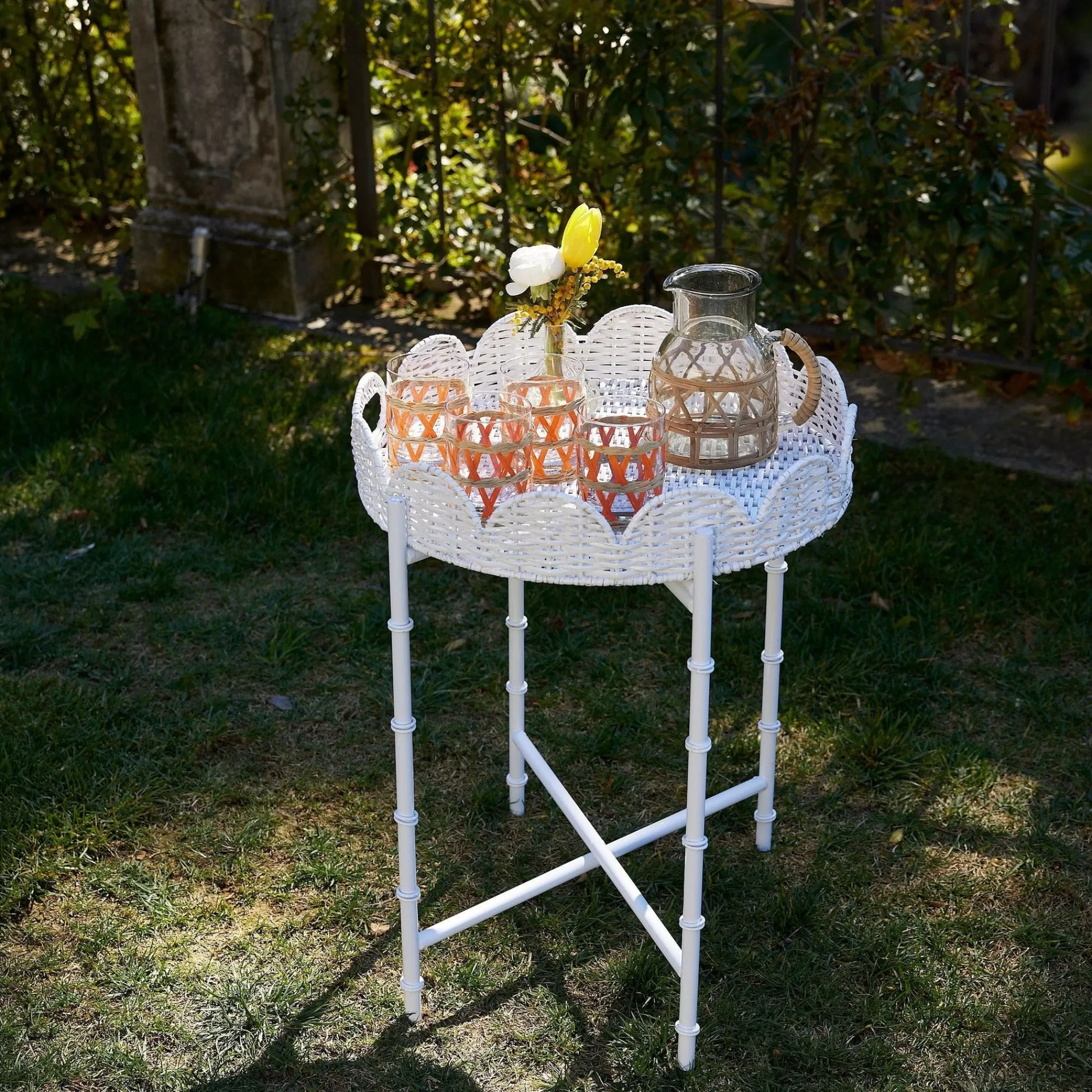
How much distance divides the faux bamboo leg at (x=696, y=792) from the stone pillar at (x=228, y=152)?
11.2 feet

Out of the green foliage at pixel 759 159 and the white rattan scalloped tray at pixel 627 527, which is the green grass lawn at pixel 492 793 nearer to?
the green foliage at pixel 759 159

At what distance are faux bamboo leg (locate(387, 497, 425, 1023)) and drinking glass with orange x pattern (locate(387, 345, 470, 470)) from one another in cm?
14

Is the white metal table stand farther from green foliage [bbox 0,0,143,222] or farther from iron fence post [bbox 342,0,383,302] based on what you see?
green foliage [bbox 0,0,143,222]

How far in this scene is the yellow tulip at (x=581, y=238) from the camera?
7.77ft

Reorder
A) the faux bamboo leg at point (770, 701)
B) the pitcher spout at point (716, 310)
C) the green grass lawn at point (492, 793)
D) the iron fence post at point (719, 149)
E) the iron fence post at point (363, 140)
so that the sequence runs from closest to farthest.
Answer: the pitcher spout at point (716, 310) → the green grass lawn at point (492, 793) → the faux bamboo leg at point (770, 701) → the iron fence post at point (719, 149) → the iron fence post at point (363, 140)

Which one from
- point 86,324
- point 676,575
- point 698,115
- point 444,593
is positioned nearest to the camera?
point 676,575

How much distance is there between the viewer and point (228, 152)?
534cm

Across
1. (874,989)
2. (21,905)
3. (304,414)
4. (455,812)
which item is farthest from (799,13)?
(21,905)

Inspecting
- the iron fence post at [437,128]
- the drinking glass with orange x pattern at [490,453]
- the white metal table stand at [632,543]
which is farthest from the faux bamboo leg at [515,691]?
the iron fence post at [437,128]

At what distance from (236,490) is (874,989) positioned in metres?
2.42

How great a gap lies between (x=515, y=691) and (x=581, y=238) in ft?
3.52

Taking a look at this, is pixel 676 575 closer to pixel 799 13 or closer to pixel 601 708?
pixel 601 708

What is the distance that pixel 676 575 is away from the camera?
223 cm

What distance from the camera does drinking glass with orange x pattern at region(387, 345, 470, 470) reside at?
96.8 inches
